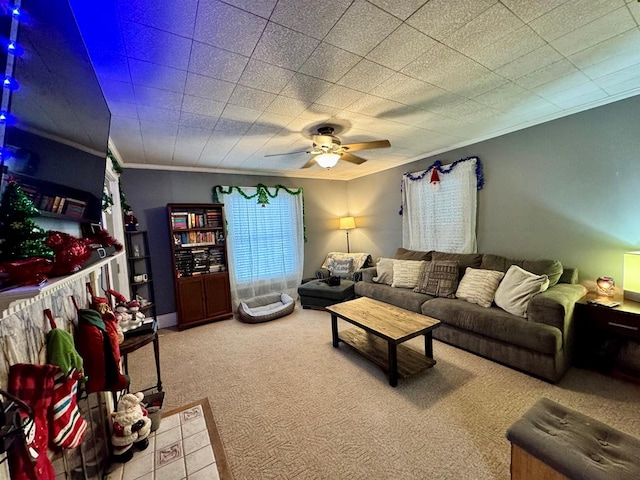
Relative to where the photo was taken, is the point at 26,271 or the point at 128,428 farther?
the point at 128,428

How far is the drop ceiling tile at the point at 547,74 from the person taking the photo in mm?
1824

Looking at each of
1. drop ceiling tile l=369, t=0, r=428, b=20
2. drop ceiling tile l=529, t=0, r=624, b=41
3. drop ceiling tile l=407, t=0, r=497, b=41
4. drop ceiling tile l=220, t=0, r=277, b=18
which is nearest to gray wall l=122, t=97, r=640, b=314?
drop ceiling tile l=529, t=0, r=624, b=41

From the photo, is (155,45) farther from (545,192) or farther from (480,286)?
(545,192)

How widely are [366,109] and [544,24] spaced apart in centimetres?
122

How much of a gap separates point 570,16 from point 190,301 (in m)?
4.62

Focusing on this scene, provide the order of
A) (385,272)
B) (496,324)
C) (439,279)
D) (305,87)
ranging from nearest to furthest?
(305,87) → (496,324) → (439,279) → (385,272)

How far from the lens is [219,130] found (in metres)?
2.63

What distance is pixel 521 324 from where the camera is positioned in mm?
2312

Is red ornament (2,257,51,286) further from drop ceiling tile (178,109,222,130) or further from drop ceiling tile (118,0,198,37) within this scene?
drop ceiling tile (178,109,222,130)

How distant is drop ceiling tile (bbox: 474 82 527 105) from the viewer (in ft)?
6.84

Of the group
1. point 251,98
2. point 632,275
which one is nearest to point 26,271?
point 251,98

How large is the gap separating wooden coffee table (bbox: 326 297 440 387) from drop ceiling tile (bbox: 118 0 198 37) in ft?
8.09

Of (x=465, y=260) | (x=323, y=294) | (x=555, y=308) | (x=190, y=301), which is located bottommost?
(x=323, y=294)

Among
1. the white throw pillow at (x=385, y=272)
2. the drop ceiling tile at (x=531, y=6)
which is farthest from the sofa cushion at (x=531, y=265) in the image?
the drop ceiling tile at (x=531, y=6)
